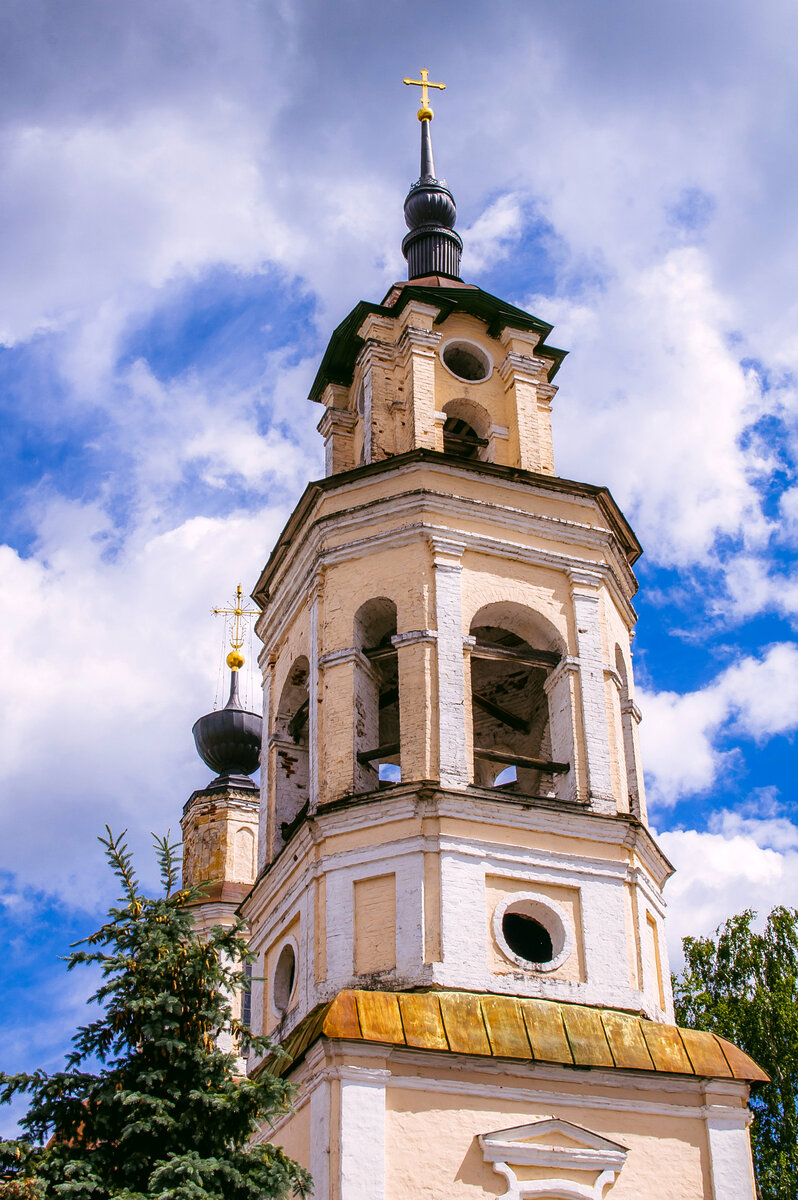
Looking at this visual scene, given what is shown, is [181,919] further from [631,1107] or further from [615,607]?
[615,607]

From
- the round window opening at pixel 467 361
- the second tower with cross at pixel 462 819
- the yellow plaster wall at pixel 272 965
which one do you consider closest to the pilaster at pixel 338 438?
the second tower with cross at pixel 462 819

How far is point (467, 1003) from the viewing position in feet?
43.1

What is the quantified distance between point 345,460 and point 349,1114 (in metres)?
8.03

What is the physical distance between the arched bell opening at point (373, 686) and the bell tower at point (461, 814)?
1.6 inches

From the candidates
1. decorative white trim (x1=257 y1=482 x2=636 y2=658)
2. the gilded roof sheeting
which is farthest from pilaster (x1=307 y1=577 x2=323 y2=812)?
the gilded roof sheeting

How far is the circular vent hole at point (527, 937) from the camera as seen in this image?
1404 centimetres

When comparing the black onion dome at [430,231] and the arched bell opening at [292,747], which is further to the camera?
the black onion dome at [430,231]

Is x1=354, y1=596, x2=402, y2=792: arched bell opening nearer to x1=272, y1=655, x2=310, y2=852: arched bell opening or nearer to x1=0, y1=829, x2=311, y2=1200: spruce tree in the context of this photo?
x1=272, y1=655, x2=310, y2=852: arched bell opening

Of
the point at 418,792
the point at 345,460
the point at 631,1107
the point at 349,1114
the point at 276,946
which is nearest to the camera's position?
the point at 349,1114

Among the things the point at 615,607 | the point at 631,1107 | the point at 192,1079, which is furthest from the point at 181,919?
the point at 615,607

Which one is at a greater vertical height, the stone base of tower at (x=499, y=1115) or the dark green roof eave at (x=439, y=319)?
the dark green roof eave at (x=439, y=319)

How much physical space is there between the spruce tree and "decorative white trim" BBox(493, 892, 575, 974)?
3050 millimetres

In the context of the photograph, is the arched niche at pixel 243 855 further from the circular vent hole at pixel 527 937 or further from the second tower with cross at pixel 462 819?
the circular vent hole at pixel 527 937

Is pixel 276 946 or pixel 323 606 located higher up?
pixel 323 606
